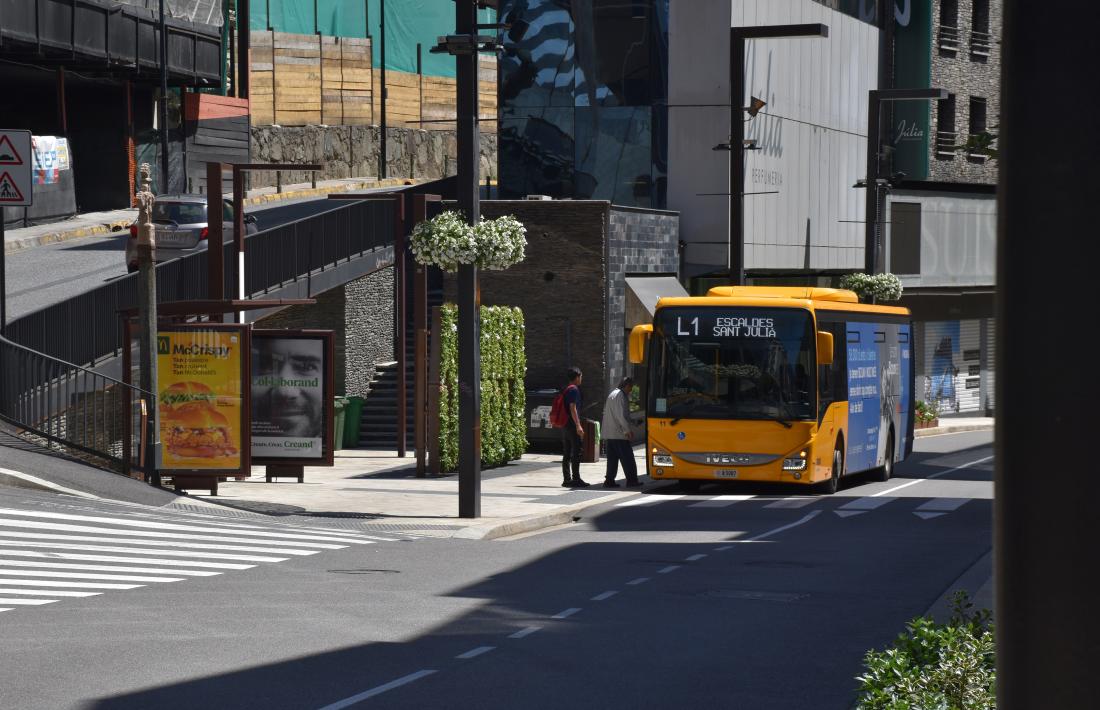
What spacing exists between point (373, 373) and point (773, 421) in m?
16.8

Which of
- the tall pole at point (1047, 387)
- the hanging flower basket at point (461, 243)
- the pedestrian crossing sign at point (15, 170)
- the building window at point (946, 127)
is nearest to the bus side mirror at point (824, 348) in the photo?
the hanging flower basket at point (461, 243)

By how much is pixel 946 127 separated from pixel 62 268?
3558 cm

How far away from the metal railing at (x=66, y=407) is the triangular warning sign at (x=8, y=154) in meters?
2.73

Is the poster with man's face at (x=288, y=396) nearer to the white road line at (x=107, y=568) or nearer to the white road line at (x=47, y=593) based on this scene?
the white road line at (x=107, y=568)

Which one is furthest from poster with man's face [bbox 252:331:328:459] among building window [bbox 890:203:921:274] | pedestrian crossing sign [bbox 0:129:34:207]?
building window [bbox 890:203:921:274]

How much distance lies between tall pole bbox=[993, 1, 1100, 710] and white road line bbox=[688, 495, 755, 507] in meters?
22.1

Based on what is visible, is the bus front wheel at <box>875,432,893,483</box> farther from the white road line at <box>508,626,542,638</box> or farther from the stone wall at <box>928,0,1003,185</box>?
the stone wall at <box>928,0,1003,185</box>

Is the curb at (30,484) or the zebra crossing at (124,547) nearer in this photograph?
the zebra crossing at (124,547)

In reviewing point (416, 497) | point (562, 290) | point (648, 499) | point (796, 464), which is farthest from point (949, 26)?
point (416, 497)

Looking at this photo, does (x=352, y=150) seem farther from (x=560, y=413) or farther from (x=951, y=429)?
(x=560, y=413)

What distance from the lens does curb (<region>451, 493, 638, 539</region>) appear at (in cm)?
1970

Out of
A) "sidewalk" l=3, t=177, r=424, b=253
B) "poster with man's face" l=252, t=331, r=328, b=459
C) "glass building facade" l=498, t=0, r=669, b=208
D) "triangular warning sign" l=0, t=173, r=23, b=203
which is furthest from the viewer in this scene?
"sidewalk" l=3, t=177, r=424, b=253

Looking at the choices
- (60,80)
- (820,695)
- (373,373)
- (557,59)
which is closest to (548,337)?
(373,373)

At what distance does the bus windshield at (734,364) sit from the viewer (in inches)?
988
